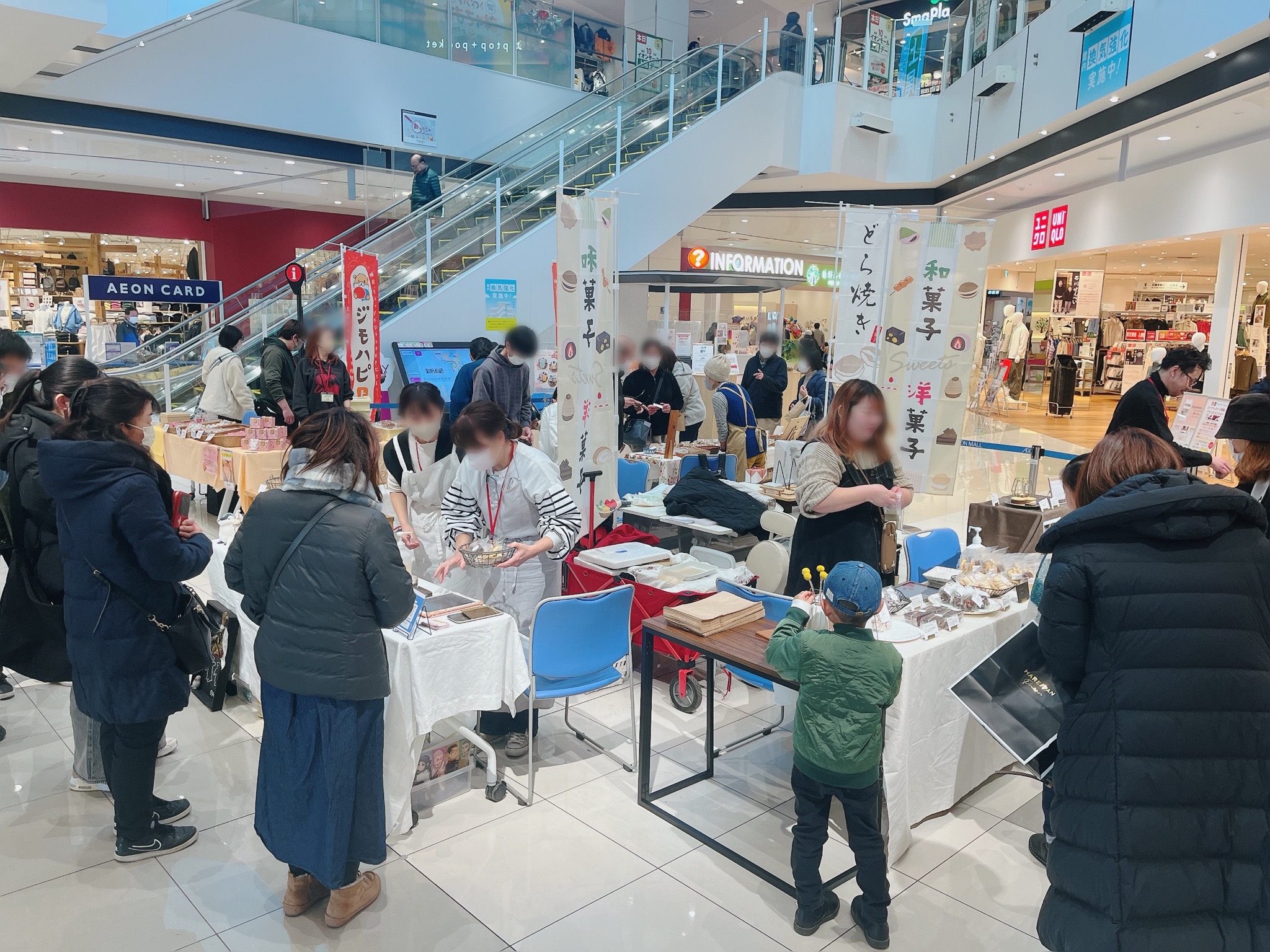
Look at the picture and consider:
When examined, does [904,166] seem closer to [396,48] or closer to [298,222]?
[396,48]

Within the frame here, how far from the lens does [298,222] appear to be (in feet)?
49.5

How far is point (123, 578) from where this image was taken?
274 centimetres

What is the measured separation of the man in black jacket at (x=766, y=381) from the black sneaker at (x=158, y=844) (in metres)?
6.56

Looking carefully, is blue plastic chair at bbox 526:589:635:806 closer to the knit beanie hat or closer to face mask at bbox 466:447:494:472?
face mask at bbox 466:447:494:472

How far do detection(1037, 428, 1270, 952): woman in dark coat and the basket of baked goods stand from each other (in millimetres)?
2131

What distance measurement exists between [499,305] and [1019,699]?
27.1 feet

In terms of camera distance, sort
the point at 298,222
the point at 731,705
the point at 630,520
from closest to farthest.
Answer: the point at 731,705
the point at 630,520
the point at 298,222

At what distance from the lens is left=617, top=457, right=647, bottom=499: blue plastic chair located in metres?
6.26

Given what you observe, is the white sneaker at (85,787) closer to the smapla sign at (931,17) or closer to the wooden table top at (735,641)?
the wooden table top at (735,641)

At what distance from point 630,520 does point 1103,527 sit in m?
4.08

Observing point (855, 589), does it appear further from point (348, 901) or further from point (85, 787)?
point (85, 787)

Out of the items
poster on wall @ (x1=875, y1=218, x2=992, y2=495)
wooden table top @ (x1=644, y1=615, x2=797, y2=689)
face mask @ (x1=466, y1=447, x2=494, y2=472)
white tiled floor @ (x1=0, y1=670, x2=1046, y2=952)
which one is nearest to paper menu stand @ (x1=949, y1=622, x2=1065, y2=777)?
wooden table top @ (x1=644, y1=615, x2=797, y2=689)

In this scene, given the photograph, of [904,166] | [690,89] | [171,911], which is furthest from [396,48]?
[171,911]

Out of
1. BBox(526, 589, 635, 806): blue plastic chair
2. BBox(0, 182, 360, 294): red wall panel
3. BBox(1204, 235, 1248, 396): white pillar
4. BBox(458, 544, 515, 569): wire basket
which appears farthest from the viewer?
BBox(0, 182, 360, 294): red wall panel
